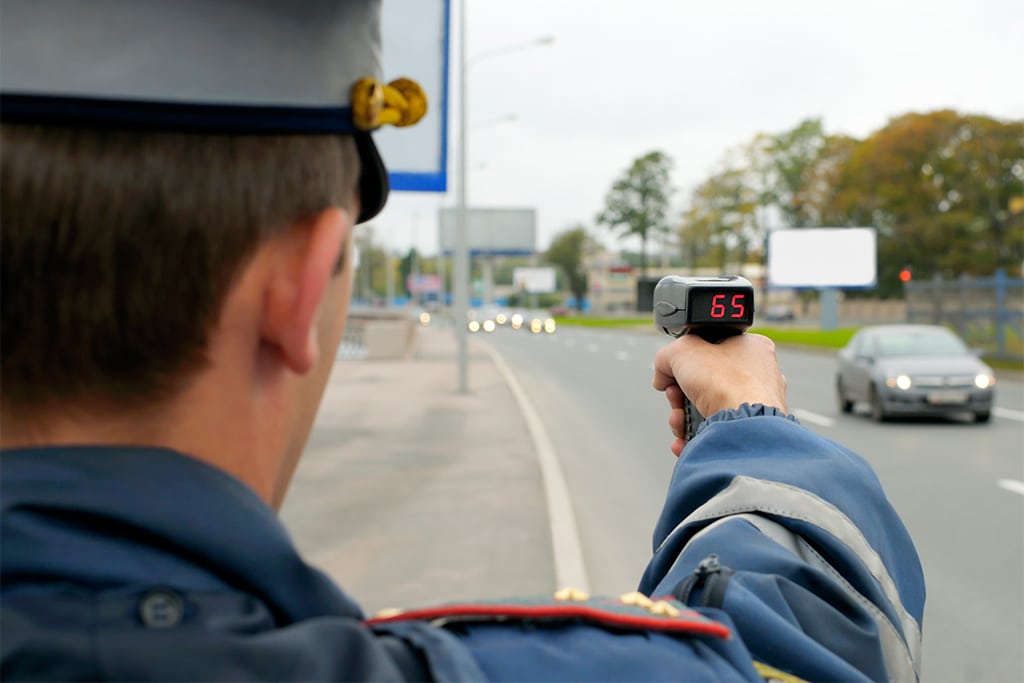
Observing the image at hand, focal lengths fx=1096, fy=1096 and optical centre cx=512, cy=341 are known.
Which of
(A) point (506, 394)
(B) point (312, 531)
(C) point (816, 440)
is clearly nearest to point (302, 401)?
(C) point (816, 440)

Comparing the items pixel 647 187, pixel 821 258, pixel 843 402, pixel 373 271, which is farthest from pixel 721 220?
pixel 821 258

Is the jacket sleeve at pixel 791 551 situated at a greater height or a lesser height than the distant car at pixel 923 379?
greater

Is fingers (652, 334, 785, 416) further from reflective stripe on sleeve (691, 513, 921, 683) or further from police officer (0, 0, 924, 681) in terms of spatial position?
police officer (0, 0, 924, 681)

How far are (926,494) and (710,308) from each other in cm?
891

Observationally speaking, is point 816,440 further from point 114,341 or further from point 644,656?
point 114,341

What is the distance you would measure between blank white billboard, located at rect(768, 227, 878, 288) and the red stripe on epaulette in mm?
2875

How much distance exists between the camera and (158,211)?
82 cm

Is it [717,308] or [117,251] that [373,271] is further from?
[117,251]

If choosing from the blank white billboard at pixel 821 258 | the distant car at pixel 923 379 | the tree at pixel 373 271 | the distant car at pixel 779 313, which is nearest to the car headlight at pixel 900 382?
the distant car at pixel 923 379

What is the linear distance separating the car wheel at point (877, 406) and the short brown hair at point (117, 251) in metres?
15.2

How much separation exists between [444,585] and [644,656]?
5.50 metres

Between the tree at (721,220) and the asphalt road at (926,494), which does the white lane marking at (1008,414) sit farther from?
the tree at (721,220)

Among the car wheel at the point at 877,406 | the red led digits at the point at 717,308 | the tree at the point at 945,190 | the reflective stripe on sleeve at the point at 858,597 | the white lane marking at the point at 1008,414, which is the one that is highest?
the tree at the point at 945,190

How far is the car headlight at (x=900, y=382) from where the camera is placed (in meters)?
14.8
